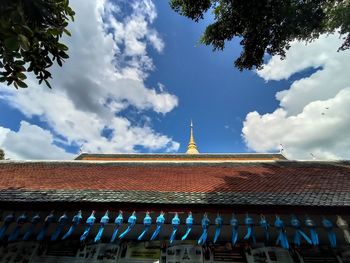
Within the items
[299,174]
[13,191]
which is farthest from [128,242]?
[299,174]

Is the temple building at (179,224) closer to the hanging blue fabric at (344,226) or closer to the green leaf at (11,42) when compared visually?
the hanging blue fabric at (344,226)

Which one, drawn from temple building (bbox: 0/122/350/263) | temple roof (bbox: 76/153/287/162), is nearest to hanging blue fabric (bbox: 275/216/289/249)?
temple building (bbox: 0/122/350/263)

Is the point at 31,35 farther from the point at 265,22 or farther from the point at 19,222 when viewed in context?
the point at 265,22

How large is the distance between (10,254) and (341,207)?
751cm

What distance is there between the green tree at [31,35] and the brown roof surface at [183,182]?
306 centimetres

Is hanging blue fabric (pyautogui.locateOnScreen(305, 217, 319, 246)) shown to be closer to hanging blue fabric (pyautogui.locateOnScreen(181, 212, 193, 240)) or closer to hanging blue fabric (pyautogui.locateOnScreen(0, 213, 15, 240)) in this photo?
hanging blue fabric (pyautogui.locateOnScreen(181, 212, 193, 240))

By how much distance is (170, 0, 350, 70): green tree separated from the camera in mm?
7691

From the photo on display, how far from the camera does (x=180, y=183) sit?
7.79 meters

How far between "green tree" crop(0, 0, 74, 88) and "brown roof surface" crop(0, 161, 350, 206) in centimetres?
306

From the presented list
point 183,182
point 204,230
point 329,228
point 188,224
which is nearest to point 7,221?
point 188,224

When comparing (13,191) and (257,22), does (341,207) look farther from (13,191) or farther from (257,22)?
(13,191)

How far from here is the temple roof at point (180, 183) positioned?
5.77m

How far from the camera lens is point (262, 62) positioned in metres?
9.04

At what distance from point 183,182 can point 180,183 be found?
0.19m
